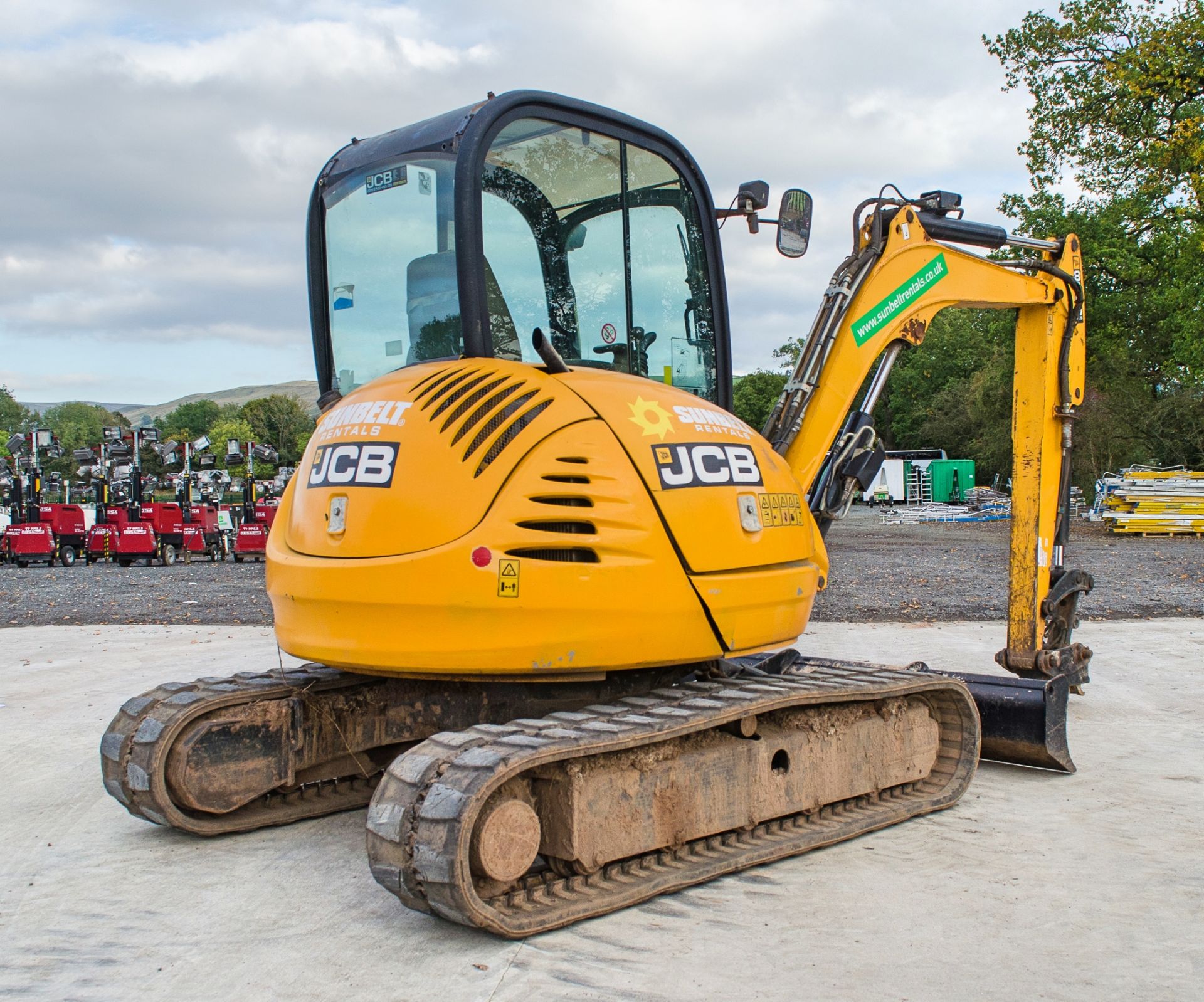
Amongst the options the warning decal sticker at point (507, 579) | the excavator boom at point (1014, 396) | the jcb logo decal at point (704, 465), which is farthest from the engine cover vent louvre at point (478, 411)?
the excavator boom at point (1014, 396)

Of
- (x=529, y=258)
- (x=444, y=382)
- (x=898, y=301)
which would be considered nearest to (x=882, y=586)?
→ (x=898, y=301)

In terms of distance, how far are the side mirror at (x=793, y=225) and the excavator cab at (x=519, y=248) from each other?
340mm

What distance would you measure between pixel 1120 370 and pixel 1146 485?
28.3 ft

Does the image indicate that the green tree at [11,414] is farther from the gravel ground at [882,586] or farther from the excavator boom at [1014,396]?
the excavator boom at [1014,396]

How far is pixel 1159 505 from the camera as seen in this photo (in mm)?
25000

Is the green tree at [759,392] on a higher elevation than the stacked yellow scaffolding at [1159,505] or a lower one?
higher

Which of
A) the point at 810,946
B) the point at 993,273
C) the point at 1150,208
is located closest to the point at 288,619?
the point at 810,946

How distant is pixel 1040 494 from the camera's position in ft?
21.9

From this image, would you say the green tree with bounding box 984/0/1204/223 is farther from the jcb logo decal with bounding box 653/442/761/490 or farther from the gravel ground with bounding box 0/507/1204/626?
the jcb logo decal with bounding box 653/442/761/490

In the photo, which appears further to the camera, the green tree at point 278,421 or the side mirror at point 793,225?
the green tree at point 278,421

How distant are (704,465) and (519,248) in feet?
3.87

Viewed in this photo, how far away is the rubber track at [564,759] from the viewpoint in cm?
345

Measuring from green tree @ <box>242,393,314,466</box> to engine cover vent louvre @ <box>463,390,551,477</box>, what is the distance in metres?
93.2

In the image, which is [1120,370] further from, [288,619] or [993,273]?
[288,619]
